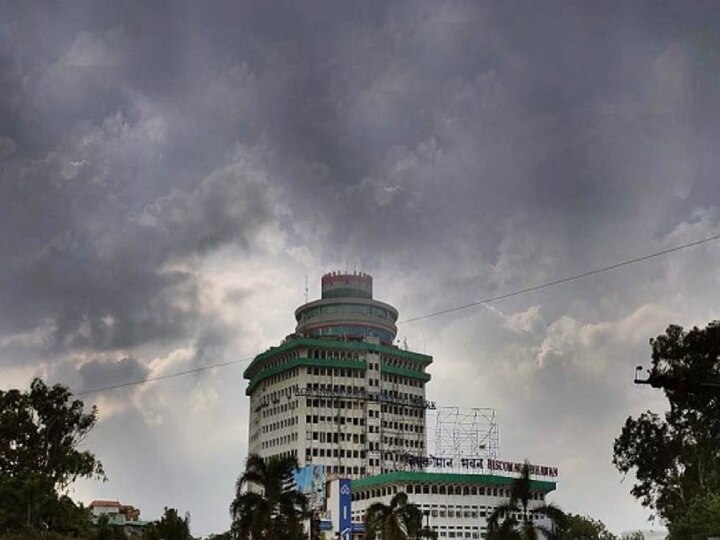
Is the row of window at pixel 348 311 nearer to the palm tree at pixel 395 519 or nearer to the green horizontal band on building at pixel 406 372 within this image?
the green horizontal band on building at pixel 406 372

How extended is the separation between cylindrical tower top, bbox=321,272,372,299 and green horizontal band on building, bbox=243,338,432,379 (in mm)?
11812

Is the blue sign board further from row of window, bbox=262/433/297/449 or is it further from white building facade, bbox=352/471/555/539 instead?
row of window, bbox=262/433/297/449

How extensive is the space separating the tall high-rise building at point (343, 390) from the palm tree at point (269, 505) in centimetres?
9873

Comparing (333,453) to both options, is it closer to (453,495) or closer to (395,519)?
(453,495)

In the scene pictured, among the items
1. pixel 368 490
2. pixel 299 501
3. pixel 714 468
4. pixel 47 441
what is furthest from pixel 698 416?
pixel 368 490

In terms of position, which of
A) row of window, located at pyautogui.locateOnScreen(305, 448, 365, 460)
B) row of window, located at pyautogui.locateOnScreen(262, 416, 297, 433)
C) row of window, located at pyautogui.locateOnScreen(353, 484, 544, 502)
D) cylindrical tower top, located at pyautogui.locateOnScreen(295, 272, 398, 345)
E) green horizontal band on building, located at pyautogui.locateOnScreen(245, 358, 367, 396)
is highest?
cylindrical tower top, located at pyautogui.locateOnScreen(295, 272, 398, 345)

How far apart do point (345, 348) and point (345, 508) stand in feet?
139

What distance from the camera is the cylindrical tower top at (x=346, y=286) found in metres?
173

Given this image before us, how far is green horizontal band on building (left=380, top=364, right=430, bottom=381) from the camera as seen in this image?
538 feet

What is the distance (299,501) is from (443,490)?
87.8 metres

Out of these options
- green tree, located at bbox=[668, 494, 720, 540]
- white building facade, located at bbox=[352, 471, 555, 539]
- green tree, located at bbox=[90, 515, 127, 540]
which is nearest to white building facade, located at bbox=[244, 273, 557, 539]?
white building facade, located at bbox=[352, 471, 555, 539]

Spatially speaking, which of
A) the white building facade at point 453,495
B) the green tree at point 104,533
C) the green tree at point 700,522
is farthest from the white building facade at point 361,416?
the green tree at point 700,522

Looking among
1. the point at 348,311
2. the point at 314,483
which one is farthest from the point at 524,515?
the point at 348,311

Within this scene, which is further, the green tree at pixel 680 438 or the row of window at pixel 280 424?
the row of window at pixel 280 424
